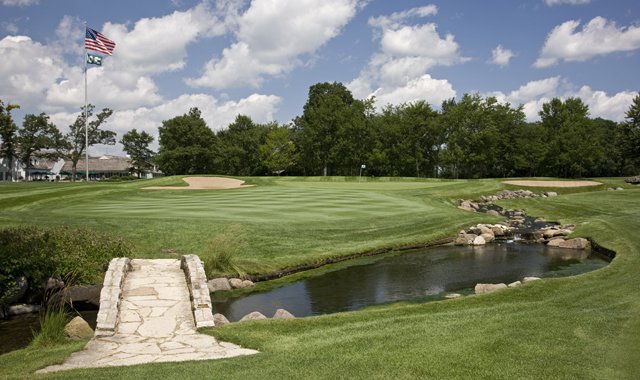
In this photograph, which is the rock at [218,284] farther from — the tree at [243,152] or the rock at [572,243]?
the tree at [243,152]

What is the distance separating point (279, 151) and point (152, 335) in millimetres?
73432

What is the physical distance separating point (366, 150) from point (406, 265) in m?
58.4

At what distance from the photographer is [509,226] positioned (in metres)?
26.8

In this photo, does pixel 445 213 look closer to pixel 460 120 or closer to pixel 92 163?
pixel 460 120

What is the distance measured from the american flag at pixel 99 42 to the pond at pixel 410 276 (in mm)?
32338

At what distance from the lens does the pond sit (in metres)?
13.0

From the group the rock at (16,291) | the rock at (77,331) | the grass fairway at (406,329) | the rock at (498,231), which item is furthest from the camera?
the rock at (498,231)

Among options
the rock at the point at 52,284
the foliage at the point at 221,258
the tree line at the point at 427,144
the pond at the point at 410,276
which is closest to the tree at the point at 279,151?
the tree line at the point at 427,144

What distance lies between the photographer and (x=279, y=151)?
266 ft

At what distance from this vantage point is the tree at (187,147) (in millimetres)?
81375

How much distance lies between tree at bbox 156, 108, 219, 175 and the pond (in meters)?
66.8

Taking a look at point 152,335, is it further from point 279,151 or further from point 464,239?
point 279,151

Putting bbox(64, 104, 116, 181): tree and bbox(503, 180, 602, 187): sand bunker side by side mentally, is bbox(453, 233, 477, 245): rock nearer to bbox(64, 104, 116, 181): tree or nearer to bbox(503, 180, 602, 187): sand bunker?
bbox(503, 180, 602, 187): sand bunker

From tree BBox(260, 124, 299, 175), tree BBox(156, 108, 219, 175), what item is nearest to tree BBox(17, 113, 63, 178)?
tree BBox(156, 108, 219, 175)
